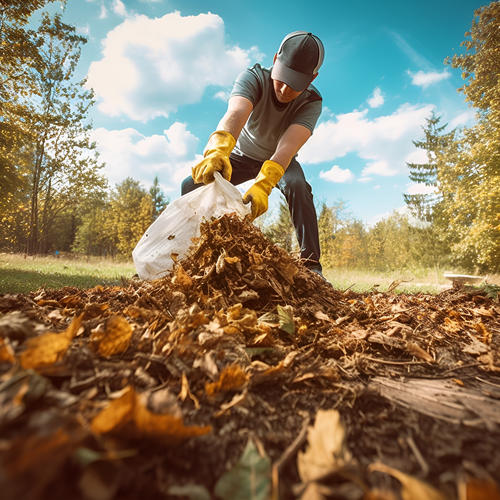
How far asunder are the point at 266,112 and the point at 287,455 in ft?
12.3

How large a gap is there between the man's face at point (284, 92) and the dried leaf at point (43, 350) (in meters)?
3.39

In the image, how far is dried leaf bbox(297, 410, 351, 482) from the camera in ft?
1.52

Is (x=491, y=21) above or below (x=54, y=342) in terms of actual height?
above

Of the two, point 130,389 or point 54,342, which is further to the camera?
point 54,342

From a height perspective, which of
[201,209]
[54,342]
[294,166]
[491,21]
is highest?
[491,21]

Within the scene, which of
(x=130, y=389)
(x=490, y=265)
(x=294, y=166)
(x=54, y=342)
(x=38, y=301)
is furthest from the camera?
(x=490, y=265)

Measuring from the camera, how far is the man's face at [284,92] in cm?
317

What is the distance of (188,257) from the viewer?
1764 millimetres

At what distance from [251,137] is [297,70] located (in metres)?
0.96

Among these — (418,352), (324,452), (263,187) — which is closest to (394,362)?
(418,352)

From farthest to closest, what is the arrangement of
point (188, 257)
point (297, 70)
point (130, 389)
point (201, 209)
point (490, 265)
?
point (490, 265)
point (297, 70)
point (201, 209)
point (188, 257)
point (130, 389)

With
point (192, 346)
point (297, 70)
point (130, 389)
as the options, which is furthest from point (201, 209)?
point (297, 70)

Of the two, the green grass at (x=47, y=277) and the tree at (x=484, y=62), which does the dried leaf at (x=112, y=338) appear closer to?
the green grass at (x=47, y=277)

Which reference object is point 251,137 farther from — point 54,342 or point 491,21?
point 491,21
